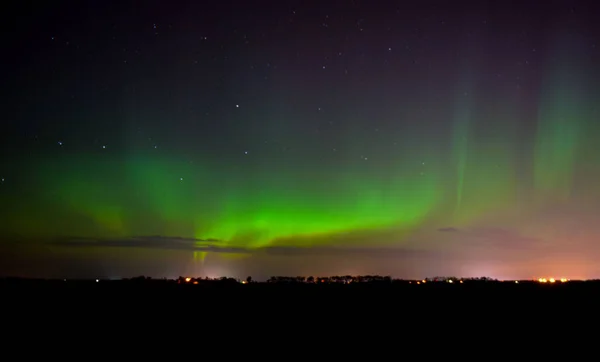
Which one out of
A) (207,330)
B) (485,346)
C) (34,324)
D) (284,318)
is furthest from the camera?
(284,318)

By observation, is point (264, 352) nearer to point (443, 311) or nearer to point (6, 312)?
point (443, 311)

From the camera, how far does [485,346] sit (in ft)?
55.6

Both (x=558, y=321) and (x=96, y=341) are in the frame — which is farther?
(x=558, y=321)

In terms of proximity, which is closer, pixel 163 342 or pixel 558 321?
pixel 163 342

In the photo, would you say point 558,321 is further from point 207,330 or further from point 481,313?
point 207,330

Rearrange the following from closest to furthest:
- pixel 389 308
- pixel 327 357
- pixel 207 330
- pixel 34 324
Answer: pixel 327 357 → pixel 207 330 → pixel 34 324 → pixel 389 308

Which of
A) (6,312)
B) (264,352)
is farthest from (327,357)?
(6,312)

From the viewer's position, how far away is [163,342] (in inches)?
691

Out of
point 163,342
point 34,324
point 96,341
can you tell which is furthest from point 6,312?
point 163,342

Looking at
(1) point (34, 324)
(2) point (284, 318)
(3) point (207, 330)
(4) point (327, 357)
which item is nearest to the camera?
(4) point (327, 357)

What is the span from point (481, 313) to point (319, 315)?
8510 millimetres

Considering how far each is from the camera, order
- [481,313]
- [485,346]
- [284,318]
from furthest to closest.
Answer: [481,313]
[284,318]
[485,346]

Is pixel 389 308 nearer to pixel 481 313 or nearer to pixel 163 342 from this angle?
pixel 481 313

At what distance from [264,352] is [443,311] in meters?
15.1
